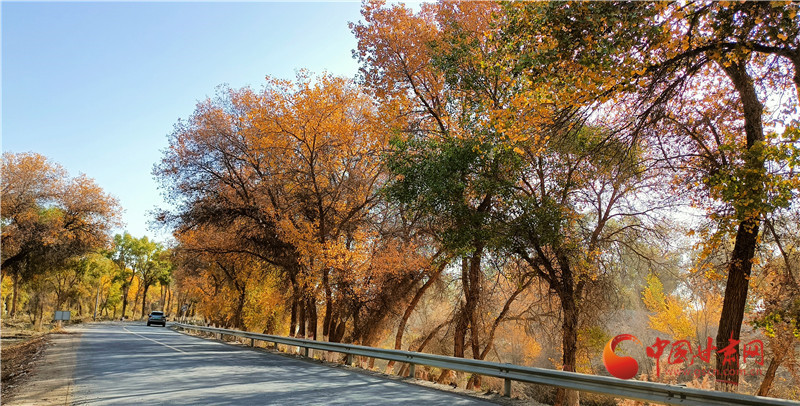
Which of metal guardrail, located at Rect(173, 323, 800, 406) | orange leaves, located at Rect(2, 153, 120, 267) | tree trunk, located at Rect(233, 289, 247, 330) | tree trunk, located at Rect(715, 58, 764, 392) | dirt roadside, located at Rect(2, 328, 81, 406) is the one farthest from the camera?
tree trunk, located at Rect(233, 289, 247, 330)

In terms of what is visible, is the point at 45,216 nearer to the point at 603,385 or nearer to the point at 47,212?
the point at 47,212

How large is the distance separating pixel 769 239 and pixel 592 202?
642 centimetres

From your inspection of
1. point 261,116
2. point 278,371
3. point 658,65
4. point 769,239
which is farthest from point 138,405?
point 261,116

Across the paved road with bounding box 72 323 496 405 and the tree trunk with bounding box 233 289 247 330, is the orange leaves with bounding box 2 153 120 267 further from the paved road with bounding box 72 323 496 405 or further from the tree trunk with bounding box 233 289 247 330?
the paved road with bounding box 72 323 496 405

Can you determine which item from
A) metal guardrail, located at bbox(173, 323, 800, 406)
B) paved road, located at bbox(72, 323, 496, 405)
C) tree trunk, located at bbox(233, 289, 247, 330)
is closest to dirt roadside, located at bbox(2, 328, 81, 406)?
paved road, located at bbox(72, 323, 496, 405)

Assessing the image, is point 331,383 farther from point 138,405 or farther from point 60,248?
point 60,248

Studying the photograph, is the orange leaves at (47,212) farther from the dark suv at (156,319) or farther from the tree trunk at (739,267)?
the tree trunk at (739,267)

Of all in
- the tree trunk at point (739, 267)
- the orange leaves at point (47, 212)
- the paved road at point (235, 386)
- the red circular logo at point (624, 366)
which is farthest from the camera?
the orange leaves at point (47, 212)

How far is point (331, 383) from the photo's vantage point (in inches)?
392

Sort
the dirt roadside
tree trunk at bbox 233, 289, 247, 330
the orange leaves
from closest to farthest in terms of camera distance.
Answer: the dirt roadside → the orange leaves → tree trunk at bbox 233, 289, 247, 330

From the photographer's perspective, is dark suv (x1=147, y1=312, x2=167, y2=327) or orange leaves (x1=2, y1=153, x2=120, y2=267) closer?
orange leaves (x1=2, y1=153, x2=120, y2=267)

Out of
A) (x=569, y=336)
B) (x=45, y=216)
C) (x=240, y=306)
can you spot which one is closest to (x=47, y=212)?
(x=45, y=216)

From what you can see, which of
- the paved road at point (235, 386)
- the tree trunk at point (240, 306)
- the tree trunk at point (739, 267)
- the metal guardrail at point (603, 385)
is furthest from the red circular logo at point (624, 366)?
the tree trunk at point (240, 306)

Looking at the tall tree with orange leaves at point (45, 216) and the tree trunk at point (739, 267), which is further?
the tall tree with orange leaves at point (45, 216)
